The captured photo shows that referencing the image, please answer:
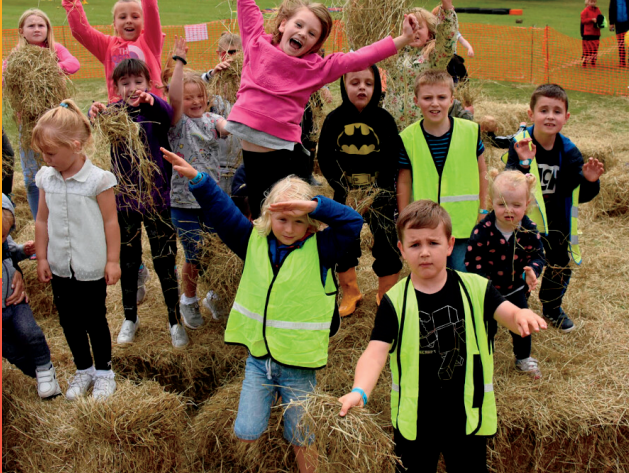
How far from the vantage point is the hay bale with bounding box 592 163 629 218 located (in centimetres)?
649

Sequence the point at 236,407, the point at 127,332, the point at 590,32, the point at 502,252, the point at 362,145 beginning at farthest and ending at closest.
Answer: the point at 590,32
the point at 127,332
the point at 362,145
the point at 502,252
the point at 236,407

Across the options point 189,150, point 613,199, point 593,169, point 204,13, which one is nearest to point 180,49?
point 189,150

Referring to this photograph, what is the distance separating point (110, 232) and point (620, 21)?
50.1 ft

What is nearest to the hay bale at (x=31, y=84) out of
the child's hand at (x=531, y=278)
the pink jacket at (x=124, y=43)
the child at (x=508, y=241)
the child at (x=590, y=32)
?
the pink jacket at (x=124, y=43)

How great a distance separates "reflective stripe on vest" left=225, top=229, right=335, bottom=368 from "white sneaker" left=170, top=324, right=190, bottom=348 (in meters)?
1.38

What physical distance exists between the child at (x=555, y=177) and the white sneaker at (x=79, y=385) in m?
3.15

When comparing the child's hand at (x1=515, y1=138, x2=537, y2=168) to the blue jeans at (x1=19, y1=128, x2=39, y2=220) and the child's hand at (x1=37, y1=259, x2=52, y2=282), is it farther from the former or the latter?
the blue jeans at (x1=19, y1=128, x2=39, y2=220)

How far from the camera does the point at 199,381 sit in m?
4.21

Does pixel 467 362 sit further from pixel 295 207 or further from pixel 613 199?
pixel 613 199

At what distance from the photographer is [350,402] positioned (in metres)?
2.35

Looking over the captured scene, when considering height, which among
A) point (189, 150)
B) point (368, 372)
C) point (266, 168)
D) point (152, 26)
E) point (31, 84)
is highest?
point (152, 26)

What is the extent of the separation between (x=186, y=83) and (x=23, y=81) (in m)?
1.36

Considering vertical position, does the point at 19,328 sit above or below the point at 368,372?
below

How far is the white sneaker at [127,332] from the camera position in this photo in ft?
14.3
